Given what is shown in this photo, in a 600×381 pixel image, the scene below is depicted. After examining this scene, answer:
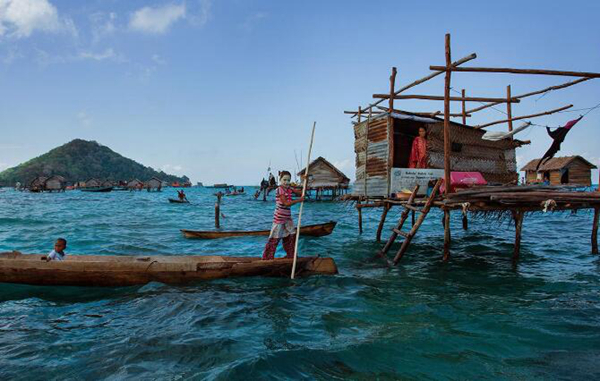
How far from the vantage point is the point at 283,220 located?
28.1ft

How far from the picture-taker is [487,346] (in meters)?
5.21

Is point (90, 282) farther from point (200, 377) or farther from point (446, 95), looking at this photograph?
point (446, 95)

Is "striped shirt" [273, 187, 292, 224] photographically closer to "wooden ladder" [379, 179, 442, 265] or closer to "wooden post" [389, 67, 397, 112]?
"wooden ladder" [379, 179, 442, 265]

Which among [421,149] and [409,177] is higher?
[421,149]

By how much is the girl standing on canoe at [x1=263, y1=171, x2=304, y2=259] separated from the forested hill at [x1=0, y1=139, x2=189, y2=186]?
155 metres

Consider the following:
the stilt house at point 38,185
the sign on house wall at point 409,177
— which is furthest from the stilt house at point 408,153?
the stilt house at point 38,185

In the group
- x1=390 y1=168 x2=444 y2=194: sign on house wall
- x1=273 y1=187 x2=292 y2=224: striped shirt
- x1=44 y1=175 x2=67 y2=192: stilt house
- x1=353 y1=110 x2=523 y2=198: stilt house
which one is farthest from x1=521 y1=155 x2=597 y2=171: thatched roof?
x1=44 y1=175 x2=67 y2=192: stilt house

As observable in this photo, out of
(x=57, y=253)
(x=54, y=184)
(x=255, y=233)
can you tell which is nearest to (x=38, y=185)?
(x=54, y=184)

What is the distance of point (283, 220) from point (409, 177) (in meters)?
5.87

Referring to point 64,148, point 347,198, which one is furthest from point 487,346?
point 64,148

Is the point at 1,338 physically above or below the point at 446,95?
below

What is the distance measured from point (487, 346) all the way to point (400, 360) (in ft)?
4.72

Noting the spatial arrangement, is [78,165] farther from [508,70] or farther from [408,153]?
[508,70]

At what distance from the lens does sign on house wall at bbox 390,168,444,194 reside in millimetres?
Answer: 12469
